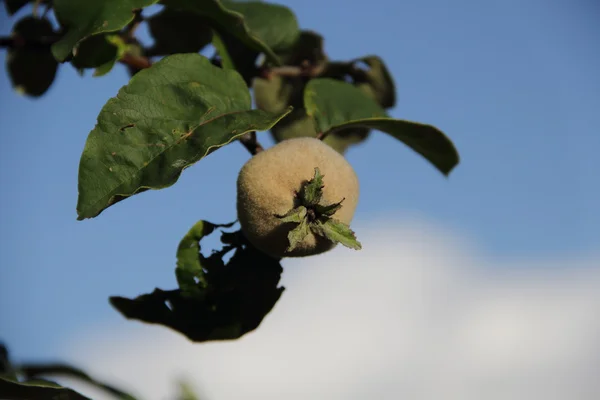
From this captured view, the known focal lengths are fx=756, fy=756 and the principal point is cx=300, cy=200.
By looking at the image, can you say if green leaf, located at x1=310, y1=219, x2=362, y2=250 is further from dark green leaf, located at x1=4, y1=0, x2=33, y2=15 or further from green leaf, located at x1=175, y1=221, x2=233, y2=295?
dark green leaf, located at x1=4, y1=0, x2=33, y2=15

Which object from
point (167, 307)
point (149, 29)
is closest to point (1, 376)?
point (167, 307)

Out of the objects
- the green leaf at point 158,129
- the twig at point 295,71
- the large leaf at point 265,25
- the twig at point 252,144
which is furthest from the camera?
the twig at point 295,71

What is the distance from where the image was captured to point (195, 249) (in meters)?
1.66

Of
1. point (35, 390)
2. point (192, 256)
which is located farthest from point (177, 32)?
point (35, 390)

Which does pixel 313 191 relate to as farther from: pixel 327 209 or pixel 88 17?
pixel 88 17

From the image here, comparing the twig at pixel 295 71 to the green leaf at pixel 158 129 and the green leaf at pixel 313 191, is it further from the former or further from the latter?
the green leaf at pixel 313 191

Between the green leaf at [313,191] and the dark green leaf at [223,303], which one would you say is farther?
the dark green leaf at [223,303]

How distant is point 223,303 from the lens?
1.72m

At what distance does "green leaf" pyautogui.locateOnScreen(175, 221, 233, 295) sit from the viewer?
65.2 inches

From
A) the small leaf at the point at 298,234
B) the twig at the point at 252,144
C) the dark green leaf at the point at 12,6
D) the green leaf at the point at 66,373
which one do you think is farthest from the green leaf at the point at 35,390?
the dark green leaf at the point at 12,6

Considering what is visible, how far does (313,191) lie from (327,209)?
5cm

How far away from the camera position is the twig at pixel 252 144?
64.1 inches

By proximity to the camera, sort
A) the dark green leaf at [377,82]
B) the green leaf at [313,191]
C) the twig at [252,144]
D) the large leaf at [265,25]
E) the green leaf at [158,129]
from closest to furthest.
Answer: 1. the green leaf at [158,129]
2. the green leaf at [313,191]
3. the twig at [252,144]
4. the large leaf at [265,25]
5. the dark green leaf at [377,82]

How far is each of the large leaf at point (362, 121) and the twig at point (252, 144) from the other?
150 millimetres
